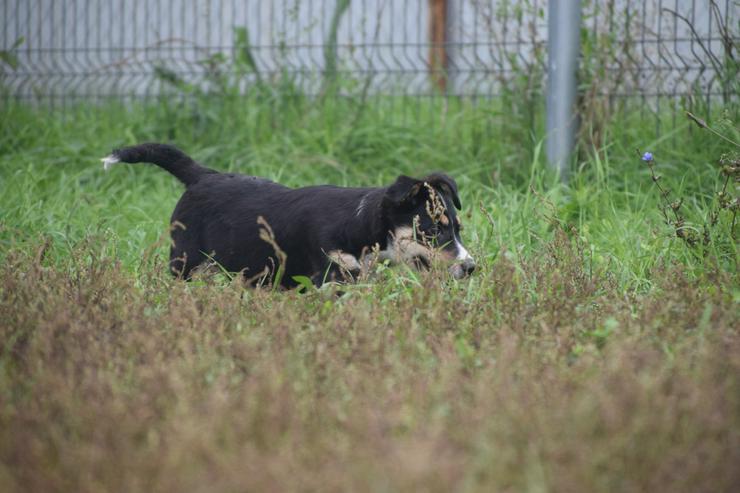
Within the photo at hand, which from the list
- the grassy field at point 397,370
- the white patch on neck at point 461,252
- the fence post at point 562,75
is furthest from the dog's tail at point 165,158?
the fence post at point 562,75

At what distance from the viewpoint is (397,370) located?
291 cm

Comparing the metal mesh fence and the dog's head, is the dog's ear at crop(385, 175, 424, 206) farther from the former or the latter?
the metal mesh fence

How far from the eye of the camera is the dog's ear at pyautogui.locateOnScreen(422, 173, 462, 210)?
498 cm

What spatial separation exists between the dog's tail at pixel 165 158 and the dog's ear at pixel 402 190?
4.83ft

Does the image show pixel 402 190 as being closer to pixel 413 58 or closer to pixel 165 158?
pixel 165 158

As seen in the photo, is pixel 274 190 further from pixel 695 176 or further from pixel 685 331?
pixel 695 176

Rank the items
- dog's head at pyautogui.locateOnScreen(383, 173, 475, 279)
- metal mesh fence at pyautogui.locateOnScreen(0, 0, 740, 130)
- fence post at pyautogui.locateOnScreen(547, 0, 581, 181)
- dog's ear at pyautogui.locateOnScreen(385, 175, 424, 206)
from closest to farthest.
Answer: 1. dog's head at pyautogui.locateOnScreen(383, 173, 475, 279)
2. dog's ear at pyautogui.locateOnScreen(385, 175, 424, 206)
3. fence post at pyautogui.locateOnScreen(547, 0, 581, 181)
4. metal mesh fence at pyautogui.locateOnScreen(0, 0, 740, 130)

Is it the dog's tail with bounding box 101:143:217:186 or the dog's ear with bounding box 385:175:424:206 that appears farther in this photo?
the dog's tail with bounding box 101:143:217:186

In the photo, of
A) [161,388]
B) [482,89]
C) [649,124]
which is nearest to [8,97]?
[482,89]

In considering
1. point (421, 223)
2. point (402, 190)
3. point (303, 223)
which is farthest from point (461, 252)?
point (303, 223)

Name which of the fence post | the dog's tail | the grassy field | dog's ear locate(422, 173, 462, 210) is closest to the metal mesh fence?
the fence post

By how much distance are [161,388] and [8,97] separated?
26.5 ft

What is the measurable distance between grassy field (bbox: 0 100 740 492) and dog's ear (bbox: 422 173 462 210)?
300 mm

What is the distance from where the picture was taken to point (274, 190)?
17.8ft
